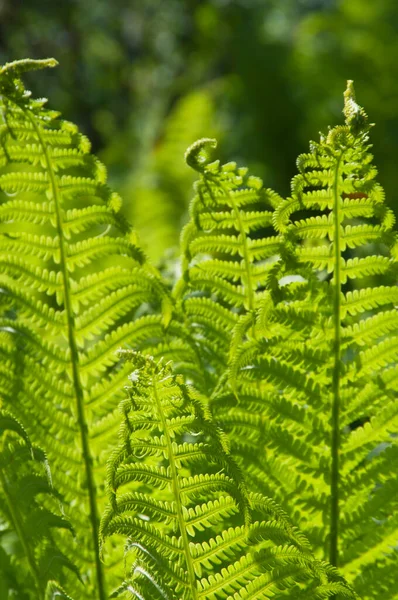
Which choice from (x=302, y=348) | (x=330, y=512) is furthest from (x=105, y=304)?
(x=330, y=512)

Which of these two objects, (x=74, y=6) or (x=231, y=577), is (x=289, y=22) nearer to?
(x=74, y=6)

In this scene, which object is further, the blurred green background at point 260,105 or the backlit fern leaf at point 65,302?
the blurred green background at point 260,105

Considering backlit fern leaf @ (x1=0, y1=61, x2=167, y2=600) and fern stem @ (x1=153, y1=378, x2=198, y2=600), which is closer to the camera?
fern stem @ (x1=153, y1=378, x2=198, y2=600)

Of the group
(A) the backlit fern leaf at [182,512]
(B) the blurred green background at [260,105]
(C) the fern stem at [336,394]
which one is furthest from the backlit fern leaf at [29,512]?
(B) the blurred green background at [260,105]

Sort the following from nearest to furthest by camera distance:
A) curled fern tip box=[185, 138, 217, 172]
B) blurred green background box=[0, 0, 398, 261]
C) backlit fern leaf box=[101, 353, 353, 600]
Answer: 1. backlit fern leaf box=[101, 353, 353, 600]
2. curled fern tip box=[185, 138, 217, 172]
3. blurred green background box=[0, 0, 398, 261]

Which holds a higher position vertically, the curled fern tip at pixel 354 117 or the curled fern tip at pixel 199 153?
the curled fern tip at pixel 199 153

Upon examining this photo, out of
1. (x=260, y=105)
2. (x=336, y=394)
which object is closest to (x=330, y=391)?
(x=336, y=394)

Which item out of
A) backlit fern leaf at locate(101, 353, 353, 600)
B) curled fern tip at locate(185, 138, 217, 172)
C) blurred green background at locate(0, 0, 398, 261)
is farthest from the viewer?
blurred green background at locate(0, 0, 398, 261)

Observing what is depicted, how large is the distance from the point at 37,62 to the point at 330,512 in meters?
0.54

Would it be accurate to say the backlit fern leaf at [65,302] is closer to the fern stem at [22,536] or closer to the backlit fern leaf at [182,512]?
the fern stem at [22,536]

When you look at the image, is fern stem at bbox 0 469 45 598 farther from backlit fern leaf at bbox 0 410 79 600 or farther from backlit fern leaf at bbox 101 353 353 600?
backlit fern leaf at bbox 101 353 353 600

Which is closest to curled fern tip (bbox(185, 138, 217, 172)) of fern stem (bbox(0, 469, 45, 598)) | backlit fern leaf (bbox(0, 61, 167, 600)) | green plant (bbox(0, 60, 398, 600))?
green plant (bbox(0, 60, 398, 600))

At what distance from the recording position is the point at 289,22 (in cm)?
1241

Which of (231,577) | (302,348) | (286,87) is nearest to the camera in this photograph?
(231,577)
